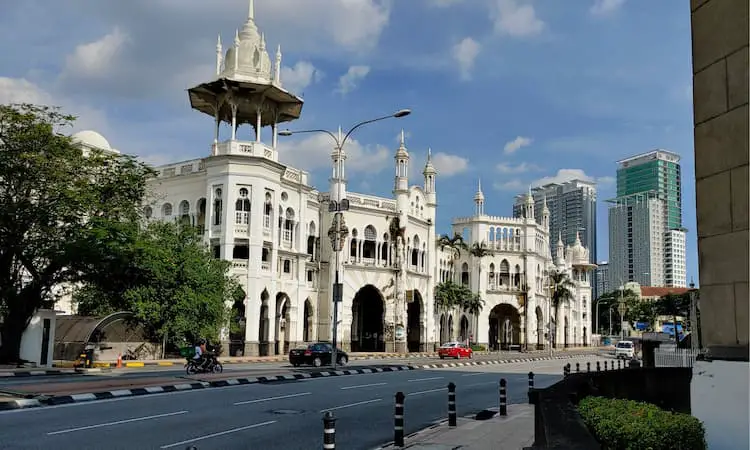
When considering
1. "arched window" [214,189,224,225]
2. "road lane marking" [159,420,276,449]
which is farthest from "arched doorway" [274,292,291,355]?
"road lane marking" [159,420,276,449]

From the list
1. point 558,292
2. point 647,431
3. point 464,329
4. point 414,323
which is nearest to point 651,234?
point 558,292

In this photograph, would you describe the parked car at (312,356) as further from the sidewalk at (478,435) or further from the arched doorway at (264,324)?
the sidewalk at (478,435)

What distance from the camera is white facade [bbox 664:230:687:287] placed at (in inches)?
7229

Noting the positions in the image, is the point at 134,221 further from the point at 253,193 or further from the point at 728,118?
the point at 728,118

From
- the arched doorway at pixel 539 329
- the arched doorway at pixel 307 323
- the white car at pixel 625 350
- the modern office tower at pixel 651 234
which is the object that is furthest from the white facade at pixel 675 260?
the arched doorway at pixel 307 323

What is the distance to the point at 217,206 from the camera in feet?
154

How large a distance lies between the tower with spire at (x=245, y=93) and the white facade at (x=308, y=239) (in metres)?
0.07

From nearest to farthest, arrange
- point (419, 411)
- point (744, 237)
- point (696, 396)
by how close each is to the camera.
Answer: point (744, 237)
point (696, 396)
point (419, 411)

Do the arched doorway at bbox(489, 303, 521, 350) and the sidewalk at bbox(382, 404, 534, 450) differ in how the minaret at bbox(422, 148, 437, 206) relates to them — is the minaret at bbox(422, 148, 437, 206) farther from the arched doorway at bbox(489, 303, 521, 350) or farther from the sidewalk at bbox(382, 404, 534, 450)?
the sidewalk at bbox(382, 404, 534, 450)

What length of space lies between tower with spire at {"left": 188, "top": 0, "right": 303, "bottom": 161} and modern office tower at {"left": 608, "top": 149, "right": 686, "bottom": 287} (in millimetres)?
153613

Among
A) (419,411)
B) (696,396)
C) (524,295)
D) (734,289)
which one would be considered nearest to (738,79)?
(734,289)

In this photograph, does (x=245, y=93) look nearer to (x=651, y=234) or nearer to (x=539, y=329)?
(x=539, y=329)

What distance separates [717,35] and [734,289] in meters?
2.89

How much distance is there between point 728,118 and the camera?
7.74 m
